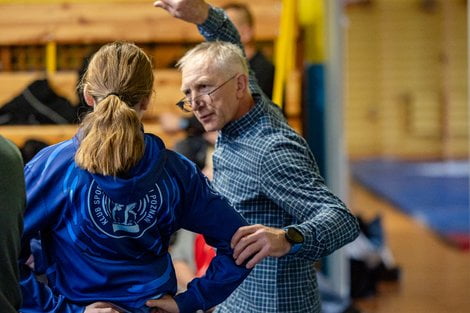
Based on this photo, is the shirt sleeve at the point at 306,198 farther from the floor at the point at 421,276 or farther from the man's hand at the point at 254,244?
the floor at the point at 421,276

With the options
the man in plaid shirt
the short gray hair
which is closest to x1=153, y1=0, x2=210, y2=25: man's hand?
the man in plaid shirt

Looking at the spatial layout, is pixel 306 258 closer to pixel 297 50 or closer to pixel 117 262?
pixel 117 262

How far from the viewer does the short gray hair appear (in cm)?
288

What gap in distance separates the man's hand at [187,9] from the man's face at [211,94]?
19cm

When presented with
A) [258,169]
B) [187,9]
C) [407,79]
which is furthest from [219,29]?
[407,79]

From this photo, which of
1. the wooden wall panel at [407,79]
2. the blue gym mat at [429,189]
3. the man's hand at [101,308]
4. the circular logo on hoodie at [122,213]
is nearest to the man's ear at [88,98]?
the circular logo on hoodie at [122,213]

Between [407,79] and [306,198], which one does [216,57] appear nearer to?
[306,198]

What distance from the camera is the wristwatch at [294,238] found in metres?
2.48

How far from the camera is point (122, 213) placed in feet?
7.68

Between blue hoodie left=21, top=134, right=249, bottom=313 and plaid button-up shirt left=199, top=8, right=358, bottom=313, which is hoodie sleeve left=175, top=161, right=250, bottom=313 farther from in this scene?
plaid button-up shirt left=199, top=8, right=358, bottom=313

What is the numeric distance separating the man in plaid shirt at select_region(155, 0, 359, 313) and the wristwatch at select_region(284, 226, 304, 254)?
124 millimetres

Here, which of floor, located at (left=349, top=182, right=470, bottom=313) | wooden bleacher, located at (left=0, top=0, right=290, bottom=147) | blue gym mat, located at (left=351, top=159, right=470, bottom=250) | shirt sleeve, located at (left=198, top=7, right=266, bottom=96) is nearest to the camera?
shirt sleeve, located at (left=198, top=7, right=266, bottom=96)

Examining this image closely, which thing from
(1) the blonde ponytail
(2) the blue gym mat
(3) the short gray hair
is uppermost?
(3) the short gray hair

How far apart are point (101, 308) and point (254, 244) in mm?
401
